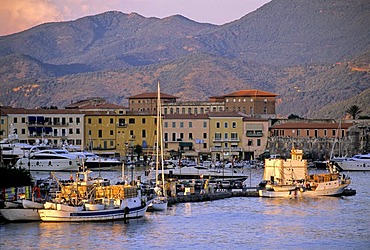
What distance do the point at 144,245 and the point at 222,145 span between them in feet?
210

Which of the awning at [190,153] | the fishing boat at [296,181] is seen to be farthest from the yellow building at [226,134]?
the fishing boat at [296,181]

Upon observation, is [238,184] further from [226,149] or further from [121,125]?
[121,125]

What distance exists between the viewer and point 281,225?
54.3 meters

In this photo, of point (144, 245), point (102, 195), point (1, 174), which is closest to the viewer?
point (144, 245)

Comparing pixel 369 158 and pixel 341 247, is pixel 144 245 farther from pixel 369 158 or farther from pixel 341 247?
pixel 369 158

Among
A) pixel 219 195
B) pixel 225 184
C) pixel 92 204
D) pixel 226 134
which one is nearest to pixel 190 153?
pixel 226 134

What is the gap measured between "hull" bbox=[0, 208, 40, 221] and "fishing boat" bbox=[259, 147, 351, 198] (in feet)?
62.7

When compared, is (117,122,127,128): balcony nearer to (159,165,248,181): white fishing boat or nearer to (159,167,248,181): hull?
(159,165,248,181): white fishing boat

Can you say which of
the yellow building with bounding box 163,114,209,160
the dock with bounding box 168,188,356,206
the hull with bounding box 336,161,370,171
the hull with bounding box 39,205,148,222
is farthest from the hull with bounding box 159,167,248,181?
the yellow building with bounding box 163,114,209,160

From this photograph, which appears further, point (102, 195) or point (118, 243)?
point (102, 195)

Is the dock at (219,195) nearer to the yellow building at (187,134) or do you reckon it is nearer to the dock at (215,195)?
the dock at (215,195)

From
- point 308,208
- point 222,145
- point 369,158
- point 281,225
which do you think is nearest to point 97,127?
point 222,145

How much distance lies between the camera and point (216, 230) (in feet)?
171

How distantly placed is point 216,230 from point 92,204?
19.7 feet
